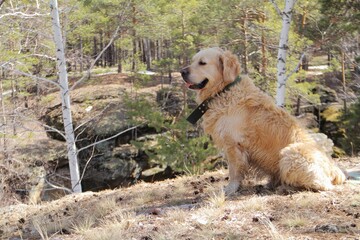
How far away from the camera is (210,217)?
3.78 meters

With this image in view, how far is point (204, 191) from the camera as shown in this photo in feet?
17.7

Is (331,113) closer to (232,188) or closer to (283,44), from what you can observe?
(283,44)

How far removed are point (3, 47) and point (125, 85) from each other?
16532 millimetres

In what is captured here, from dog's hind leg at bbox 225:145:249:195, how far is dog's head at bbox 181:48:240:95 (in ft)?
2.60

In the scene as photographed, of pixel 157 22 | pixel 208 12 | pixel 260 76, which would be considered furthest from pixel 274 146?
pixel 157 22

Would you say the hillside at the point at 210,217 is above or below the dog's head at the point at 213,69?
below

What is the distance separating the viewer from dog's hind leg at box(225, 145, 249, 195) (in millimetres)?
4758

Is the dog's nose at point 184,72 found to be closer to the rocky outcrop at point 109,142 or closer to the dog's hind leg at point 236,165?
the dog's hind leg at point 236,165

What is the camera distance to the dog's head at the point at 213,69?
4.78m

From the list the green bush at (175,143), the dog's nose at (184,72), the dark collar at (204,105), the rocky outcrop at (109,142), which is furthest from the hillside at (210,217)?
the rocky outcrop at (109,142)

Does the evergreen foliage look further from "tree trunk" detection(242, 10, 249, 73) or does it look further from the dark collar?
the dark collar

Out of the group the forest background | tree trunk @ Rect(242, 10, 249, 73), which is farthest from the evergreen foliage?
tree trunk @ Rect(242, 10, 249, 73)

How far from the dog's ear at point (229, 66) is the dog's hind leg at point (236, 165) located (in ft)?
2.75

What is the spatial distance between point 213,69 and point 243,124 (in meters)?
0.76
